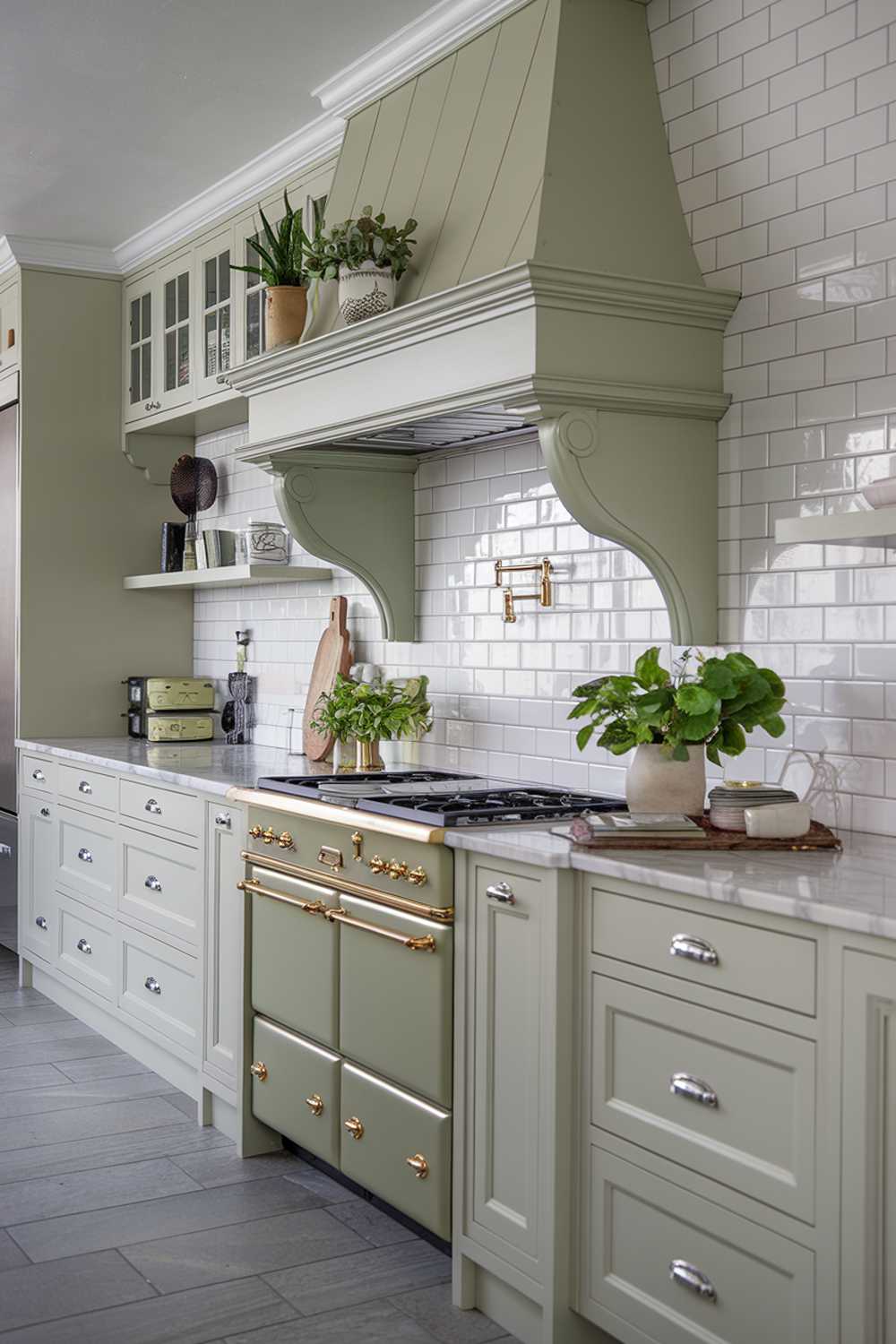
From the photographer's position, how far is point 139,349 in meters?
5.33

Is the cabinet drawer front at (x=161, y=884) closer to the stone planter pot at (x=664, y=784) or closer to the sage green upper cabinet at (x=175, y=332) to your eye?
the stone planter pot at (x=664, y=784)

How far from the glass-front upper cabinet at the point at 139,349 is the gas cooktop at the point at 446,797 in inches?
88.2

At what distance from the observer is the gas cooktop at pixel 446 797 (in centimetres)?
279

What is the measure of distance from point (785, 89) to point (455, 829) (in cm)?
163

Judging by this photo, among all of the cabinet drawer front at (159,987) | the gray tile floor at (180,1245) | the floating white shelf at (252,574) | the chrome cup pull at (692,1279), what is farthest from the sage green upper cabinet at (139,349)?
the chrome cup pull at (692,1279)

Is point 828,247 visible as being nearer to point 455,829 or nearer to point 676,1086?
point 455,829

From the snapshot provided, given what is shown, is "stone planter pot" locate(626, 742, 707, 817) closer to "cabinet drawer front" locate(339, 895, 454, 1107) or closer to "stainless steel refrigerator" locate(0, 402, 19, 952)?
"cabinet drawer front" locate(339, 895, 454, 1107)

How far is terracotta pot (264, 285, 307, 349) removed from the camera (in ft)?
12.0

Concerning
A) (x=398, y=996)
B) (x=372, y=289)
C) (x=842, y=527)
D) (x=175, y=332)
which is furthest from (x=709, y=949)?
(x=175, y=332)

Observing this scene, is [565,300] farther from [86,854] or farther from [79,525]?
[79,525]

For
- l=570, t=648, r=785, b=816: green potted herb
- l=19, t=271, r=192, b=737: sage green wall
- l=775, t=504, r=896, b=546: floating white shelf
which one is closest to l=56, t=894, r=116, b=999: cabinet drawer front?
l=19, t=271, r=192, b=737: sage green wall

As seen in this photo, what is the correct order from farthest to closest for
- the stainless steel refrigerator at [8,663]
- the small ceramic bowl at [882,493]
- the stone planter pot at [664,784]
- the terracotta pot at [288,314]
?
the stainless steel refrigerator at [8,663] < the terracotta pot at [288,314] < the stone planter pot at [664,784] < the small ceramic bowl at [882,493]

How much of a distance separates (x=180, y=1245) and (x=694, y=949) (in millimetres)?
1453

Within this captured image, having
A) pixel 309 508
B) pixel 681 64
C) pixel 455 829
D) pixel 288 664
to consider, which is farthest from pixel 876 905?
pixel 288 664
